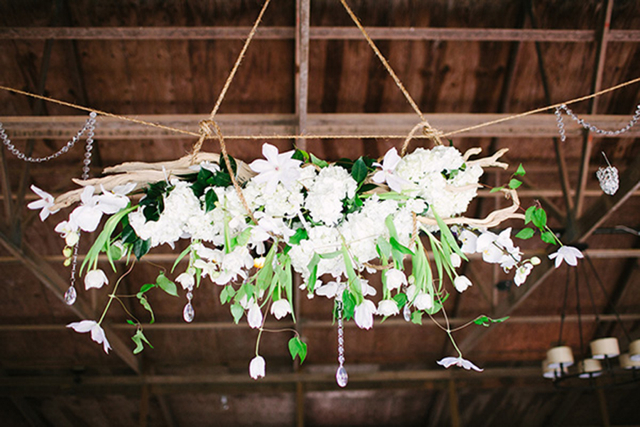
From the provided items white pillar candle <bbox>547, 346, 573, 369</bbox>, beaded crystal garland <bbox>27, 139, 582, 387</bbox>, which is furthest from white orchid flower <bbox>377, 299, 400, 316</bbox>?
white pillar candle <bbox>547, 346, 573, 369</bbox>

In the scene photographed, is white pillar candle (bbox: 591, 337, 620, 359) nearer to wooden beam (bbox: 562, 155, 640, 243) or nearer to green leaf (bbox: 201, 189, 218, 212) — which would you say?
wooden beam (bbox: 562, 155, 640, 243)

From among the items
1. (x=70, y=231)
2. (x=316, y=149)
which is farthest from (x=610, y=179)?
(x=316, y=149)

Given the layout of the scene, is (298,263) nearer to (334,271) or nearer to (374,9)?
(334,271)

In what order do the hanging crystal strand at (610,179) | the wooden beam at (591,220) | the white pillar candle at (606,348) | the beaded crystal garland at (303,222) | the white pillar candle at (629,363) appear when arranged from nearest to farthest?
the beaded crystal garland at (303,222), the hanging crystal strand at (610,179), the wooden beam at (591,220), the white pillar candle at (606,348), the white pillar candle at (629,363)

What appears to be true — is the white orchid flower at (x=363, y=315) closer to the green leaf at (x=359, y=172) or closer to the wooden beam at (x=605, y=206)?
the green leaf at (x=359, y=172)

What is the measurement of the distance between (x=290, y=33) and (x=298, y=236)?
9.55 feet

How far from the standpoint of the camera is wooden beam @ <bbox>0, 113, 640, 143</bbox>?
351cm

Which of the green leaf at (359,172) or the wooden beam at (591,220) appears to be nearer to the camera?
the green leaf at (359,172)

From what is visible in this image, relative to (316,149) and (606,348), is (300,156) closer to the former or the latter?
(606,348)

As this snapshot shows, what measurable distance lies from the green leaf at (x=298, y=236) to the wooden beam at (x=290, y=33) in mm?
2416

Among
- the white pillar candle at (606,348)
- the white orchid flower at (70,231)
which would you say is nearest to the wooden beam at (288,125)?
the white pillar candle at (606,348)

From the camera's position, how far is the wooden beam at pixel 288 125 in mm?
3508

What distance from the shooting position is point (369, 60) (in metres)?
4.92

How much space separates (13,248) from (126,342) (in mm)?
3134
